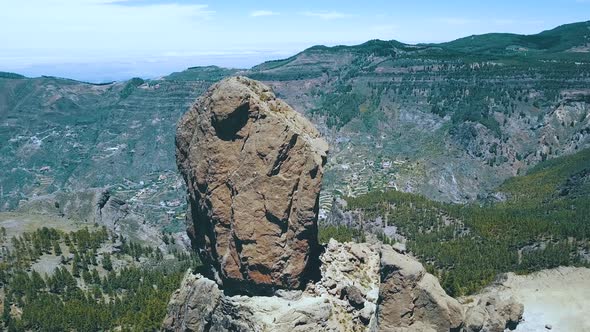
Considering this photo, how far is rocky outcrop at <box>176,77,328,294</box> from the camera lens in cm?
7512

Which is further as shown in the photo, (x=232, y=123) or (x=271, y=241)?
(x=232, y=123)

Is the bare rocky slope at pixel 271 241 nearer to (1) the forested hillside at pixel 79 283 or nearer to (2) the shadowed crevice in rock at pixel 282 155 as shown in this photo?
(2) the shadowed crevice in rock at pixel 282 155

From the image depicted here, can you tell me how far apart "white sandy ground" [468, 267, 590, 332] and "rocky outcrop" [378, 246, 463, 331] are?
82.5 feet

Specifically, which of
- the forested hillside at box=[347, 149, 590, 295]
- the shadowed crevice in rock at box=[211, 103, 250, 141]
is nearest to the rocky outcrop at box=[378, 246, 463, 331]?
the shadowed crevice in rock at box=[211, 103, 250, 141]

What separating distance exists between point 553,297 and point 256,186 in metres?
73.8

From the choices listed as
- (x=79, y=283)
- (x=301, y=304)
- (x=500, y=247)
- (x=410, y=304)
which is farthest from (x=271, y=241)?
(x=500, y=247)

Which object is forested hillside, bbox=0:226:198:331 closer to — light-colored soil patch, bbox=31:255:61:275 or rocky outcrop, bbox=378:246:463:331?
light-colored soil patch, bbox=31:255:61:275

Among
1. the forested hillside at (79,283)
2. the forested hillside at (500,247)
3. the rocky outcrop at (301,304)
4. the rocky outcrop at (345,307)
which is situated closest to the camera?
the rocky outcrop at (301,304)

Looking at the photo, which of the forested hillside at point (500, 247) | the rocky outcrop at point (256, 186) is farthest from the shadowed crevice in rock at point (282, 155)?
the forested hillside at point (500, 247)

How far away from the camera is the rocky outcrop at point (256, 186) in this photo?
75.1 meters

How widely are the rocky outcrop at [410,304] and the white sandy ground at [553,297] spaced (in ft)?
82.5

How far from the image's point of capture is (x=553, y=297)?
114 m

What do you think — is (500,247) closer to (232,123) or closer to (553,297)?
(553,297)

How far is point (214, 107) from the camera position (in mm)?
76625
